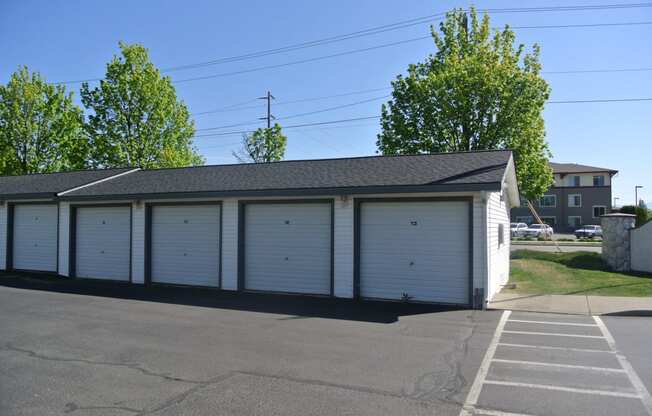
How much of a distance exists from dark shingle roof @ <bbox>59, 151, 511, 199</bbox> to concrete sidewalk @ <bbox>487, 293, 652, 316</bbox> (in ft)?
9.86

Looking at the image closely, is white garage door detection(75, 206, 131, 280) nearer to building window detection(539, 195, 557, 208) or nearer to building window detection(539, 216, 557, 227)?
building window detection(539, 195, 557, 208)

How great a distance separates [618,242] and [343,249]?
42.0 ft

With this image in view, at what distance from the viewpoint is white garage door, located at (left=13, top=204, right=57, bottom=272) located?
714 inches

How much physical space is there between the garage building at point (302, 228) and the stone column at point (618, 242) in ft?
15.6

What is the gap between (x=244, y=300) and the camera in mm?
12750

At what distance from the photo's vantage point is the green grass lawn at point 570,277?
548 inches

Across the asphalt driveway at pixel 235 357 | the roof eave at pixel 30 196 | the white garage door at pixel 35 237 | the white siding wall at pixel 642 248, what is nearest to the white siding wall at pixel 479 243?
the asphalt driveway at pixel 235 357

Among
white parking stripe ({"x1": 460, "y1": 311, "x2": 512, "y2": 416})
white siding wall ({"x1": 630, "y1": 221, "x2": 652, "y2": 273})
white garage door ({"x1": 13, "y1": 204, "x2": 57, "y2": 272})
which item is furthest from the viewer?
white siding wall ({"x1": 630, "y1": 221, "x2": 652, "y2": 273})

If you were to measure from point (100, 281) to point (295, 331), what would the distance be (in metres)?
10.2

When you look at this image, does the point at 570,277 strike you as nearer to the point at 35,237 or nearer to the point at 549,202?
the point at 35,237

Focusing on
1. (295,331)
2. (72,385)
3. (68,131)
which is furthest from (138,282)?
(68,131)

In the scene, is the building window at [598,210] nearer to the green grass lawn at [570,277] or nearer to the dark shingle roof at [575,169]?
the dark shingle roof at [575,169]

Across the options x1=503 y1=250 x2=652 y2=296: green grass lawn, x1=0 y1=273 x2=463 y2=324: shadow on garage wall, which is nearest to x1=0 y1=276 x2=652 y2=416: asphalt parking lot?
x1=0 y1=273 x2=463 y2=324: shadow on garage wall

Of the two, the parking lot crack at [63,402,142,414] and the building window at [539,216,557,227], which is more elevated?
the building window at [539,216,557,227]
